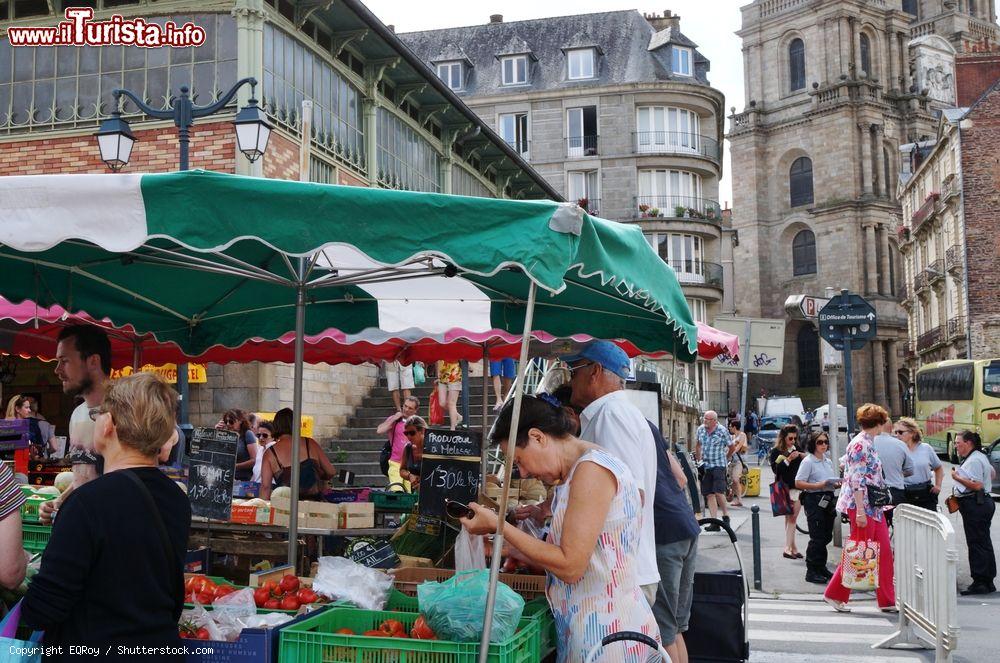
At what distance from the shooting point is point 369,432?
67.5ft

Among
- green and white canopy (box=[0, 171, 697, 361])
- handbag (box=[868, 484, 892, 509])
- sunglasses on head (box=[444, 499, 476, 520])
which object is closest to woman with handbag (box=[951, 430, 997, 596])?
handbag (box=[868, 484, 892, 509])

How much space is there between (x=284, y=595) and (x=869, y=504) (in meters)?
6.72

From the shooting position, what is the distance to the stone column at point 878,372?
215 ft

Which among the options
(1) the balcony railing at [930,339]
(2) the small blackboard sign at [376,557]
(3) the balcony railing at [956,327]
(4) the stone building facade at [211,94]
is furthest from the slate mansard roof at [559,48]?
(2) the small blackboard sign at [376,557]

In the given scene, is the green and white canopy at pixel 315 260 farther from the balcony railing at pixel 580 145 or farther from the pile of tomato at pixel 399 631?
the balcony railing at pixel 580 145

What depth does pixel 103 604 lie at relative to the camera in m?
3.10

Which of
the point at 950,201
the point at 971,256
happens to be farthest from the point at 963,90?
the point at 971,256

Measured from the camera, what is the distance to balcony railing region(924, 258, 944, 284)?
52.7 meters

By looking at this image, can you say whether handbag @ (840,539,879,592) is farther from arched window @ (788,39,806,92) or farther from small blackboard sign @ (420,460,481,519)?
arched window @ (788,39,806,92)

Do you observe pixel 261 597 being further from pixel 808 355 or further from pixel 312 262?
pixel 808 355

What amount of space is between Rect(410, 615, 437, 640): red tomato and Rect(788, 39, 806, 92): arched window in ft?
239

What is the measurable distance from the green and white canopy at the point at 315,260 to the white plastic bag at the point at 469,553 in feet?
4.03

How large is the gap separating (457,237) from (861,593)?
889 centimetres

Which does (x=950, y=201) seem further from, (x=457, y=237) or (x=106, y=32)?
(x=457, y=237)
